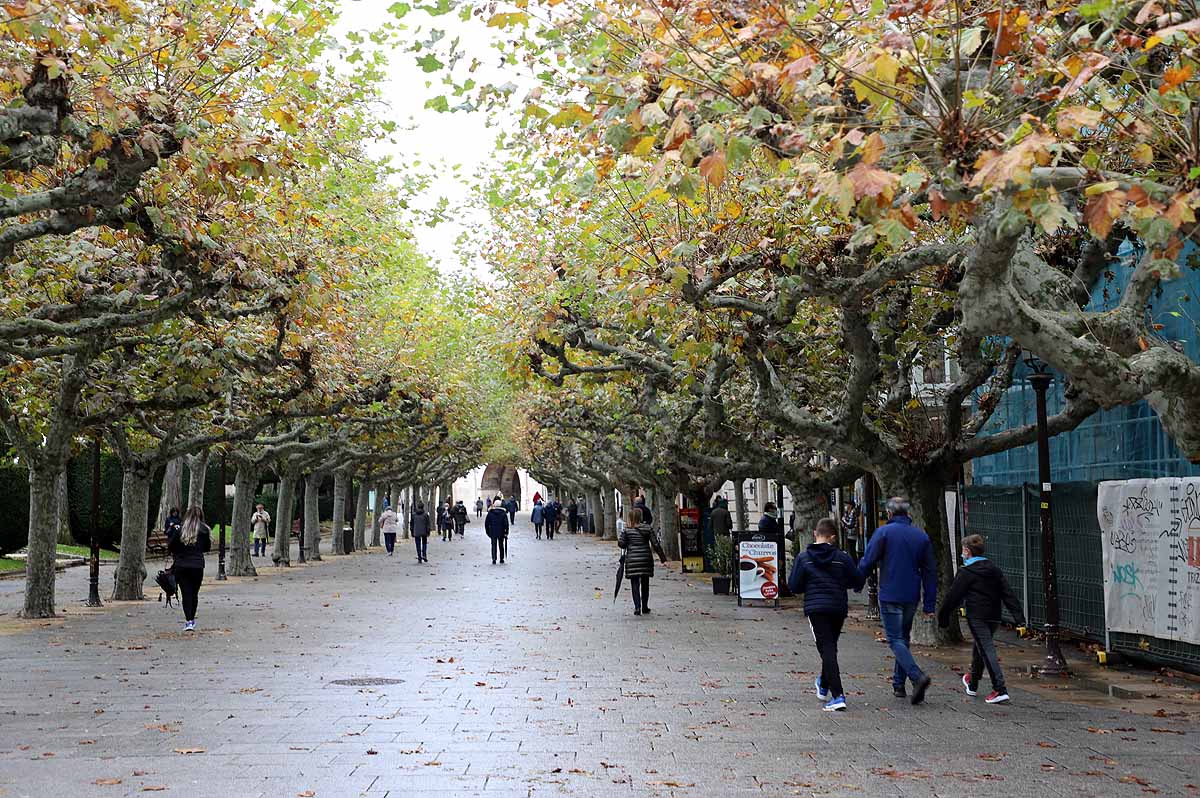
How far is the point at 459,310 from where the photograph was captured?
3559cm

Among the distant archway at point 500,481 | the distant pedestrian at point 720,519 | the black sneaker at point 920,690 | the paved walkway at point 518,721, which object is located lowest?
the paved walkway at point 518,721

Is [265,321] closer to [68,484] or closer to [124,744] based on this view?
[124,744]

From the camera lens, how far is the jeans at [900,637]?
1150cm

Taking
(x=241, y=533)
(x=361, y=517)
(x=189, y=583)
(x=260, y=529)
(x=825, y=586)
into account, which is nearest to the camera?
(x=825, y=586)

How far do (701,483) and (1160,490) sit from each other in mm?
24220

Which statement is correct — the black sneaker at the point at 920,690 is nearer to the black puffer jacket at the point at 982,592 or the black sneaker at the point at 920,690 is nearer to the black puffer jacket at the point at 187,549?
the black puffer jacket at the point at 982,592

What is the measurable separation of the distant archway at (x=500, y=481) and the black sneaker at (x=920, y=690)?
4960 inches

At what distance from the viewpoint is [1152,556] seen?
1441cm

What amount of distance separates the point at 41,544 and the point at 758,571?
1164cm

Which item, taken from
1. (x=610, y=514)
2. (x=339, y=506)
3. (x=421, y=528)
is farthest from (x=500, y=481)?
(x=421, y=528)

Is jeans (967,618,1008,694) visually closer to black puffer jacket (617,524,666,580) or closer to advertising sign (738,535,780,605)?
black puffer jacket (617,524,666,580)

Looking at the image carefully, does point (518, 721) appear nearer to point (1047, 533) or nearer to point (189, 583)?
point (1047, 533)

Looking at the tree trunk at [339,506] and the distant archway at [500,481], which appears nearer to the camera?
the tree trunk at [339,506]

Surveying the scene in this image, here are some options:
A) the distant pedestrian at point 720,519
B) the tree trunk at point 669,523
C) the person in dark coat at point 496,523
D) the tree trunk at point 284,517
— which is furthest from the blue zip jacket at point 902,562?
the tree trunk at point 284,517
